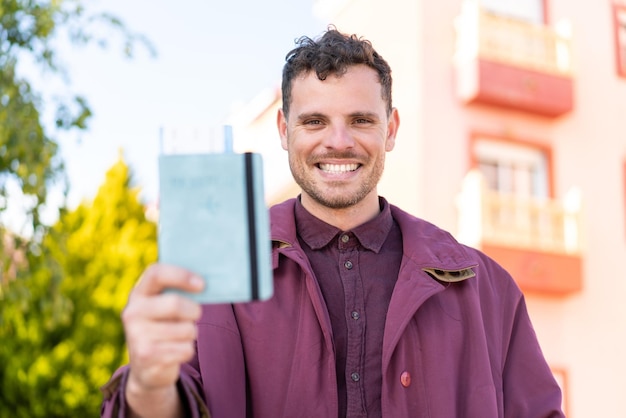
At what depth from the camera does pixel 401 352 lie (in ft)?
7.80

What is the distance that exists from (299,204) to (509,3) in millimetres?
11628

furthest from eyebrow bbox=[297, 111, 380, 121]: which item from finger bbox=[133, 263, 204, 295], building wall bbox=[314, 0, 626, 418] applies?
building wall bbox=[314, 0, 626, 418]

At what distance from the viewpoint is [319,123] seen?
2.66 meters

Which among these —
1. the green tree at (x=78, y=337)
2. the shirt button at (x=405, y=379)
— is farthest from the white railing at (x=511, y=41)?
the shirt button at (x=405, y=379)

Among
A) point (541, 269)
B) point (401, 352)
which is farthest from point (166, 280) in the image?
point (541, 269)

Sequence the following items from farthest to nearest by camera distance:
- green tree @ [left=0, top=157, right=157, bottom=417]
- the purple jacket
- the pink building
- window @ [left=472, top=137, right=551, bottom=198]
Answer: green tree @ [left=0, top=157, right=157, bottom=417] → window @ [left=472, top=137, right=551, bottom=198] → the pink building → the purple jacket

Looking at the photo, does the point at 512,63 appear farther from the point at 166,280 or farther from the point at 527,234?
the point at 166,280

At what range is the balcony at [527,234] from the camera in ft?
39.5

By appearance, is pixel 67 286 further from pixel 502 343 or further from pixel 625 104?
pixel 502 343

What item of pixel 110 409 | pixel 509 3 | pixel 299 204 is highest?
pixel 509 3

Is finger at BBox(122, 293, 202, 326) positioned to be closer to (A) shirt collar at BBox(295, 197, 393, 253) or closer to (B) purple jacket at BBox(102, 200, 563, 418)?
(B) purple jacket at BBox(102, 200, 563, 418)

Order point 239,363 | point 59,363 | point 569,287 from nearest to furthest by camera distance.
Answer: point 239,363, point 569,287, point 59,363

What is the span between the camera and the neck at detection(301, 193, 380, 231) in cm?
272

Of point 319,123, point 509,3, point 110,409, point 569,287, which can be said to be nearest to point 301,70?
point 319,123
